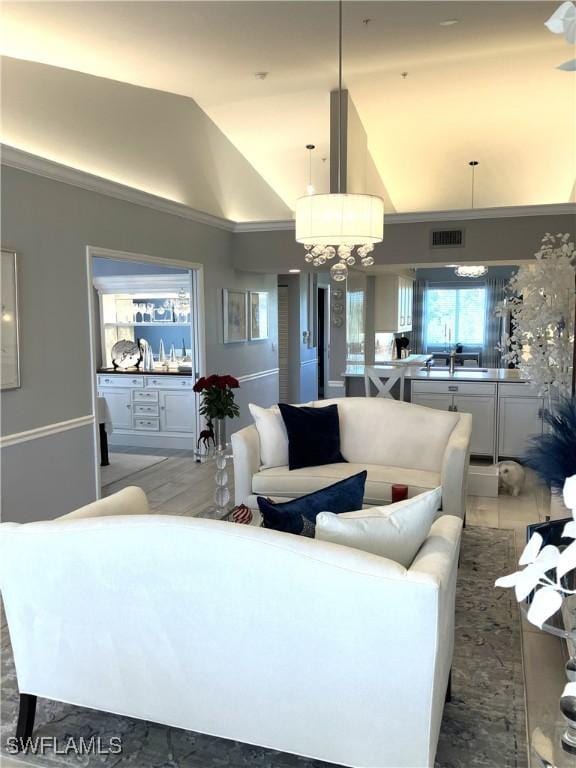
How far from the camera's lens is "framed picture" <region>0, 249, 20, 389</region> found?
12.7ft

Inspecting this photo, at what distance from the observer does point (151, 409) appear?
7172 millimetres

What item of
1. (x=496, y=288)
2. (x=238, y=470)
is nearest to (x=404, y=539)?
(x=238, y=470)

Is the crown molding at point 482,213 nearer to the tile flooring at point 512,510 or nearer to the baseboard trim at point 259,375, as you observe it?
the baseboard trim at point 259,375

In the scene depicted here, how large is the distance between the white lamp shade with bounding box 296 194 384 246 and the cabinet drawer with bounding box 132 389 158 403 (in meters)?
3.88

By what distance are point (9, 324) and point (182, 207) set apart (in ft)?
8.39

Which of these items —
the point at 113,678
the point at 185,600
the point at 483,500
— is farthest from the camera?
the point at 483,500

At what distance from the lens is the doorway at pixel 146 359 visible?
21.9ft

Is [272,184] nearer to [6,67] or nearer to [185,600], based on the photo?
[6,67]

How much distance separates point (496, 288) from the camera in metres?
12.0

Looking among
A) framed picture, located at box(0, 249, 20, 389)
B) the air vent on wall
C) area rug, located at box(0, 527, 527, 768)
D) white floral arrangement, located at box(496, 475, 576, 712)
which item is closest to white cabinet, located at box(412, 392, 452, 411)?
the air vent on wall

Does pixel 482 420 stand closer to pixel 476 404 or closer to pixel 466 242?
pixel 476 404

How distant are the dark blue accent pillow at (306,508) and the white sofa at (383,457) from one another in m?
1.70

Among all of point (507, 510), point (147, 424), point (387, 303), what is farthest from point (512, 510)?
point (387, 303)

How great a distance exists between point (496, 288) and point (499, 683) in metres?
10.4
